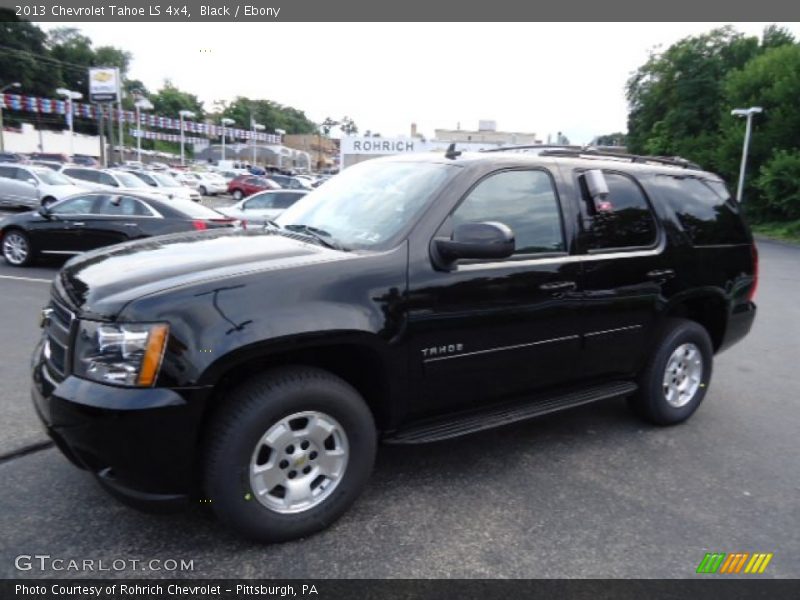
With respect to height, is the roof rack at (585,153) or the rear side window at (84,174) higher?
the roof rack at (585,153)

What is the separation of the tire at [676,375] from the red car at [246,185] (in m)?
33.6

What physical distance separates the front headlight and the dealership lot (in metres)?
0.84

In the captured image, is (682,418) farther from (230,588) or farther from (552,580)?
(230,588)

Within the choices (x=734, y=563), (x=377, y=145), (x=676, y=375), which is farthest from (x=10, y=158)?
(x=734, y=563)

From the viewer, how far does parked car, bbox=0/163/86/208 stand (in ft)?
65.9

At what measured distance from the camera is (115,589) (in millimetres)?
2535

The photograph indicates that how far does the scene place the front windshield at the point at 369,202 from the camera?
11.0ft

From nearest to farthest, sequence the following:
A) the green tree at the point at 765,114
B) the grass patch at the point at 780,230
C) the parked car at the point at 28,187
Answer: the parked car at the point at 28,187 < the grass patch at the point at 780,230 < the green tree at the point at 765,114

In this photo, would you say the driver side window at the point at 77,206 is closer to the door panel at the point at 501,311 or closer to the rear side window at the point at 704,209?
the door panel at the point at 501,311

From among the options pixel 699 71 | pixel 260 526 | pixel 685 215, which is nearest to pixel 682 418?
pixel 685 215

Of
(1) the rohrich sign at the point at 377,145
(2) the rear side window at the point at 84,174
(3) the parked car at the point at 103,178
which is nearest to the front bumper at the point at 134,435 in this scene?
(3) the parked car at the point at 103,178

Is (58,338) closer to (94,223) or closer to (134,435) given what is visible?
(134,435)

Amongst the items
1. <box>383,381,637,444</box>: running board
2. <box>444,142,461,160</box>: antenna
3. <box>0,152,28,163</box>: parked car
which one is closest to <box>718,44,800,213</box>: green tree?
<box>383,381,637,444</box>: running board

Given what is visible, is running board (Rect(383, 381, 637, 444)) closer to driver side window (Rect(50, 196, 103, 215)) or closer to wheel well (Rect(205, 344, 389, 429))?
wheel well (Rect(205, 344, 389, 429))
